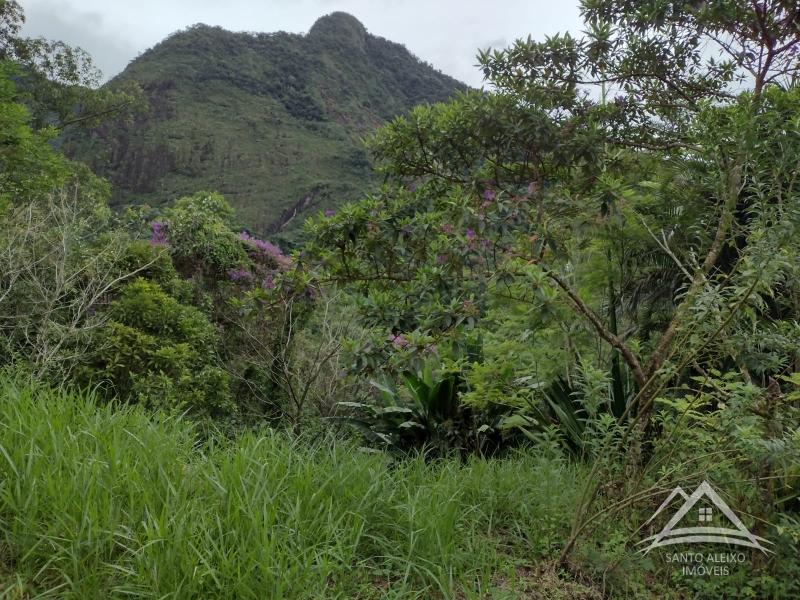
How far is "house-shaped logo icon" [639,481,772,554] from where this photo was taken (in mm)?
2582

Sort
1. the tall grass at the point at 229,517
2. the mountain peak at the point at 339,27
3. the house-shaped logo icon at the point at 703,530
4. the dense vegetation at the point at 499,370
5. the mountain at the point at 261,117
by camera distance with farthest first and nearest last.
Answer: the mountain peak at the point at 339,27 < the mountain at the point at 261,117 < the house-shaped logo icon at the point at 703,530 < the dense vegetation at the point at 499,370 < the tall grass at the point at 229,517

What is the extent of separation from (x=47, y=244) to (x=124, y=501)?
498 centimetres

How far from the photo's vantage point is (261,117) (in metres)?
34.4

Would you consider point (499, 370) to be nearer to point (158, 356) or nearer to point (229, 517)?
point (229, 517)

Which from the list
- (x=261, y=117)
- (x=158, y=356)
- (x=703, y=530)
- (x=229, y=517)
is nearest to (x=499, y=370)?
(x=703, y=530)

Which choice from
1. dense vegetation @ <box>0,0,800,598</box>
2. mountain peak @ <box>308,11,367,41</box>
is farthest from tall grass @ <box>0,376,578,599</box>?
mountain peak @ <box>308,11,367,41</box>

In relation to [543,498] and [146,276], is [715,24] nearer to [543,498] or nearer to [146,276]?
[543,498]

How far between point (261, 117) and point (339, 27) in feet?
56.9

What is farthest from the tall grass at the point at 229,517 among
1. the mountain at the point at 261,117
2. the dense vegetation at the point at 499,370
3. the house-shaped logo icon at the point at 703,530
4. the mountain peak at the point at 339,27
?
the mountain peak at the point at 339,27

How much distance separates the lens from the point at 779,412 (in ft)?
8.65

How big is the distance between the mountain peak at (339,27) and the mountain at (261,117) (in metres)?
0.11

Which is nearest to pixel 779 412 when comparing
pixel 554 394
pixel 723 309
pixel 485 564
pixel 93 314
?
pixel 723 309

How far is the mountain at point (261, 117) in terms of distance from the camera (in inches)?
1075

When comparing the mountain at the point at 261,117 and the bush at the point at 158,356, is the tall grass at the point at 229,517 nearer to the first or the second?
the bush at the point at 158,356
